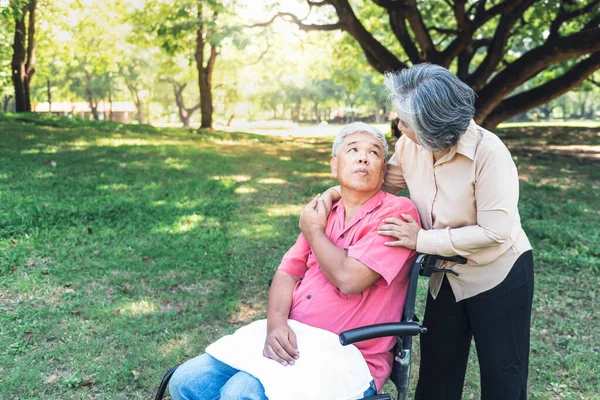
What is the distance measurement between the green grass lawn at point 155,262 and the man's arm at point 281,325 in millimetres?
1403

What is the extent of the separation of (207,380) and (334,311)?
25.3 inches

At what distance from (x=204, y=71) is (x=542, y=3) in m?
11.4

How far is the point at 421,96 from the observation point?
7.36ft

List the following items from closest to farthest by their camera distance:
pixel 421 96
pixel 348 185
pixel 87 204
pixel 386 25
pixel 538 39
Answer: pixel 421 96 → pixel 348 185 → pixel 87 204 → pixel 538 39 → pixel 386 25

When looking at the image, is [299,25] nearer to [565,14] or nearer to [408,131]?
[565,14]

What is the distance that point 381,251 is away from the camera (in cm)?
243

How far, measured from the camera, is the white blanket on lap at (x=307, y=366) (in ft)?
7.23

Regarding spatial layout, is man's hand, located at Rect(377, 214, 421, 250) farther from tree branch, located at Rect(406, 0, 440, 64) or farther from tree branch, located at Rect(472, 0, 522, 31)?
tree branch, located at Rect(406, 0, 440, 64)

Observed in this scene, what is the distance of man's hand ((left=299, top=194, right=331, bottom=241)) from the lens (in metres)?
2.59

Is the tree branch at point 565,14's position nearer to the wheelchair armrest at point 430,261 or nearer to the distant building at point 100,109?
the wheelchair armrest at point 430,261

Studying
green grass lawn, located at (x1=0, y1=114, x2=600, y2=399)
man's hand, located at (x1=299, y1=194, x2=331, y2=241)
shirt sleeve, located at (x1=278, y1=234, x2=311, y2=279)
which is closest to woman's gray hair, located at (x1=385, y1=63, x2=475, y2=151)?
man's hand, located at (x1=299, y1=194, x2=331, y2=241)

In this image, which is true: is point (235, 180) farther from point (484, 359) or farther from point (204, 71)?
point (204, 71)

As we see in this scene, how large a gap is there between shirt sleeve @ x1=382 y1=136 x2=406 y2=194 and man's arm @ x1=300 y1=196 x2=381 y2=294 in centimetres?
43

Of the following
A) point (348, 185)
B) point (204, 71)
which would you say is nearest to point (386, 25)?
point (204, 71)
